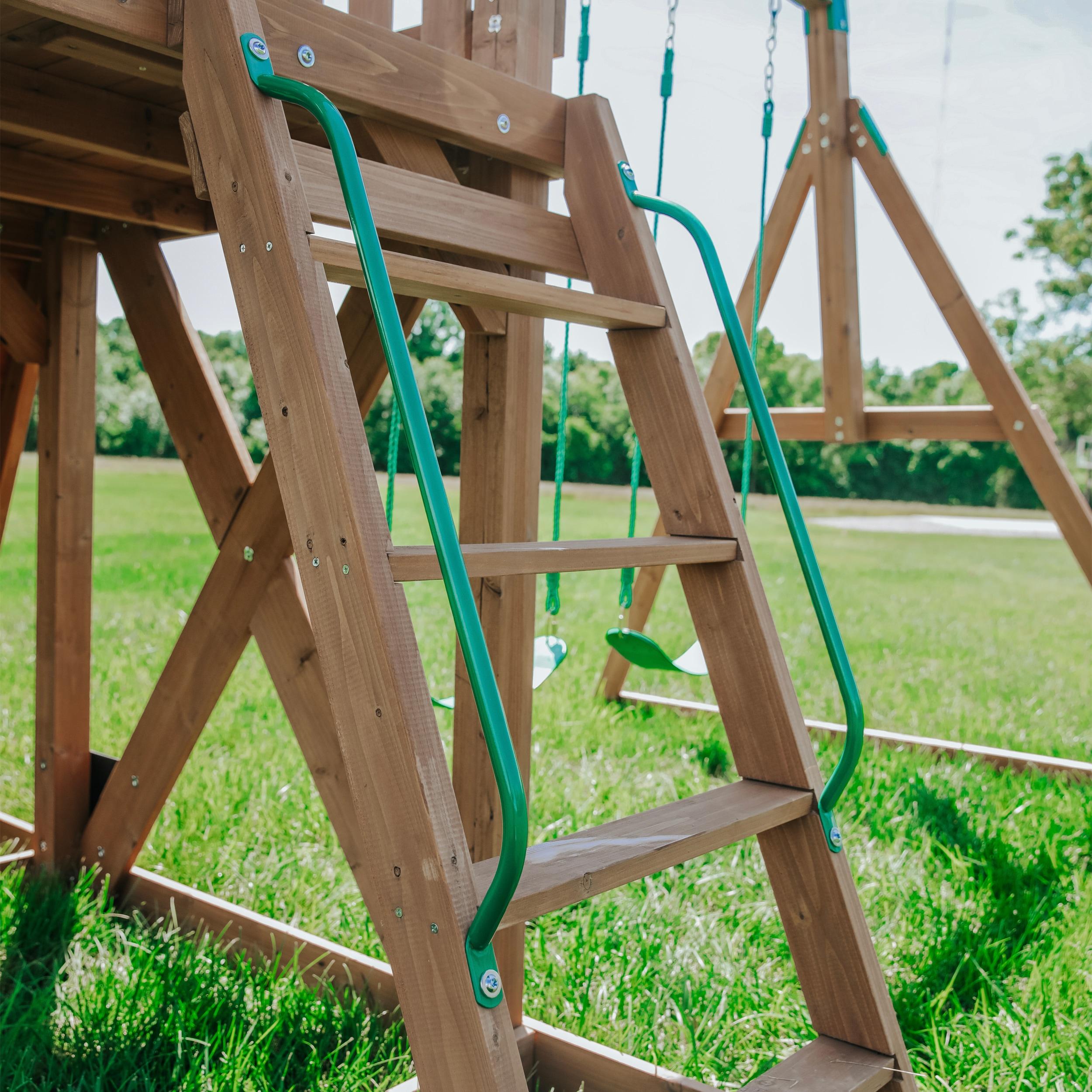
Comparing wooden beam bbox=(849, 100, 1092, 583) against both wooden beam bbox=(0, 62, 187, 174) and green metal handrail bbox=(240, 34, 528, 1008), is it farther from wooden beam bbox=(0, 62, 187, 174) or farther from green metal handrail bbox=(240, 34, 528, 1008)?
green metal handrail bbox=(240, 34, 528, 1008)

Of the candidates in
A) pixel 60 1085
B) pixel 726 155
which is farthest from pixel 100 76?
pixel 726 155

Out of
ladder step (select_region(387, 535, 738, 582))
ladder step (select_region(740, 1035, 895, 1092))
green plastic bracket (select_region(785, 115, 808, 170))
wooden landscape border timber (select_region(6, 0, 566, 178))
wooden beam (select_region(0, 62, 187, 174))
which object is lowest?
ladder step (select_region(740, 1035, 895, 1092))

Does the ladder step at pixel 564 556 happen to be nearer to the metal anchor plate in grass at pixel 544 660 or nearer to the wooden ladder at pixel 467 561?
the wooden ladder at pixel 467 561

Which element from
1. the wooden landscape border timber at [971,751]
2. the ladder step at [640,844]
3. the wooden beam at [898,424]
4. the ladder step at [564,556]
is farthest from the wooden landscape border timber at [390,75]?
the wooden landscape border timber at [971,751]

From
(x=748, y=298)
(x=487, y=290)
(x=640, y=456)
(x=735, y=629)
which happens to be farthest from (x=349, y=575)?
(x=748, y=298)

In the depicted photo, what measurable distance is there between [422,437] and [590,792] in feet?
7.36

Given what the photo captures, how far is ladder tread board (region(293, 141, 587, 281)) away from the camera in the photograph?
4.50ft

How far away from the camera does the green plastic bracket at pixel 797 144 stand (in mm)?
3275

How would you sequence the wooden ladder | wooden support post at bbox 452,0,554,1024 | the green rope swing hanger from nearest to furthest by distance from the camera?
the wooden ladder, wooden support post at bbox 452,0,554,1024, the green rope swing hanger

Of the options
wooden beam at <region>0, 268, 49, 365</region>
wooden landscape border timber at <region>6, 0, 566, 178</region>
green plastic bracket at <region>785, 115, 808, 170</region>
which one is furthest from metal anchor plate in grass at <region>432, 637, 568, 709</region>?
green plastic bracket at <region>785, 115, 808, 170</region>

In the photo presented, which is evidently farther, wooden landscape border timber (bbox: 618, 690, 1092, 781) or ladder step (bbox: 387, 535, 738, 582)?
wooden landscape border timber (bbox: 618, 690, 1092, 781)

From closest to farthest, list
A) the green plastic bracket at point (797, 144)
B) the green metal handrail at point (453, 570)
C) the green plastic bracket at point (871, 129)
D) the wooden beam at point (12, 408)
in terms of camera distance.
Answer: the green metal handrail at point (453, 570) → the wooden beam at point (12, 408) → the green plastic bracket at point (871, 129) → the green plastic bracket at point (797, 144)

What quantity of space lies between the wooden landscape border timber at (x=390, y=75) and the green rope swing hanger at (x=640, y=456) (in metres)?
0.29

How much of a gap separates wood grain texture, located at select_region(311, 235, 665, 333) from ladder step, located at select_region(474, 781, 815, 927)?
0.72 m
